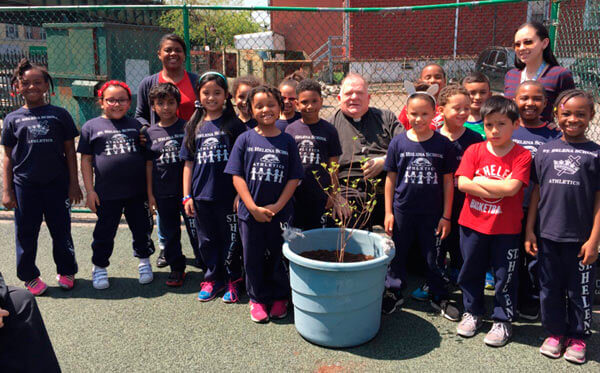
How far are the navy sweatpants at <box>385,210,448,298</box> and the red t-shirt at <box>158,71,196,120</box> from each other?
6.34 ft

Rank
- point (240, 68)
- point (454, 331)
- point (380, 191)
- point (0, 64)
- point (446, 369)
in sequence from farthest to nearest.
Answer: point (240, 68) < point (0, 64) < point (380, 191) < point (454, 331) < point (446, 369)

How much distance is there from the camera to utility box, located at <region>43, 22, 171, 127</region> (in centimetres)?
854

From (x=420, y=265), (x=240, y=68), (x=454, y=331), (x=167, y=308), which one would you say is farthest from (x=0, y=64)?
(x=454, y=331)

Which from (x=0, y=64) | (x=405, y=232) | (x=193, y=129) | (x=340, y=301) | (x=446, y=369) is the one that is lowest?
(x=446, y=369)

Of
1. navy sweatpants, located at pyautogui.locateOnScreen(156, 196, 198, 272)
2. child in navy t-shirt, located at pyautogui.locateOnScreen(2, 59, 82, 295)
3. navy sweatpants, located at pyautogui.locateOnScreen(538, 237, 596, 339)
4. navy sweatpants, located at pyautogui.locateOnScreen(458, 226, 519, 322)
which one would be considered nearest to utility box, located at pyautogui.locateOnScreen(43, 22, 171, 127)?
child in navy t-shirt, located at pyautogui.locateOnScreen(2, 59, 82, 295)

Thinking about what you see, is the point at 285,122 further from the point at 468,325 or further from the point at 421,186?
the point at 468,325

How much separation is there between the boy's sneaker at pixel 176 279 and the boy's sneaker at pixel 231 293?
49cm

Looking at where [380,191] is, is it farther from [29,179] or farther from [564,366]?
[29,179]

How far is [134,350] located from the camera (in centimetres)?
295

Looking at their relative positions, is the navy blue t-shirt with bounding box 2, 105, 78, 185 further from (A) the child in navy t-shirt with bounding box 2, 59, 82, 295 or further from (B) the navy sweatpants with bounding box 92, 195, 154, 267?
(B) the navy sweatpants with bounding box 92, 195, 154, 267

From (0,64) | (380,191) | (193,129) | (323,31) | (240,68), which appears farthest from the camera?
(323,31)

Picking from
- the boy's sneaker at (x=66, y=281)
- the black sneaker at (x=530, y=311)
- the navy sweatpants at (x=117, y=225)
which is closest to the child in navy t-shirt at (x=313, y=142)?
the navy sweatpants at (x=117, y=225)

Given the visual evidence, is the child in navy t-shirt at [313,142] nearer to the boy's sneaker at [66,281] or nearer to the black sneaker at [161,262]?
the black sneaker at [161,262]

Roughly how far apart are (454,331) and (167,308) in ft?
6.62
